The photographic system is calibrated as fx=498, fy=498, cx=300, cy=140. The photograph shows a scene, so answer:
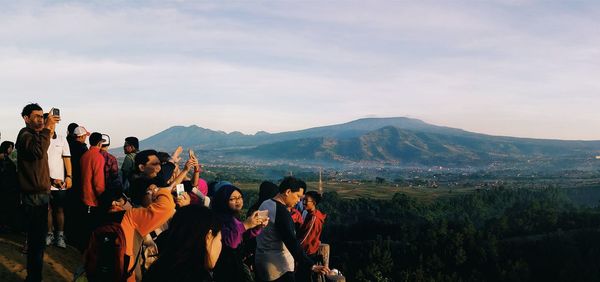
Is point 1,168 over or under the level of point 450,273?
over

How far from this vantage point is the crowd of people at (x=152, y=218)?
4.71 m

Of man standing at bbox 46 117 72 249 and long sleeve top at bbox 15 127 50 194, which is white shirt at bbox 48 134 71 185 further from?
long sleeve top at bbox 15 127 50 194

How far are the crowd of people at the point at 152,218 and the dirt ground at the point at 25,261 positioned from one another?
0.28 metres

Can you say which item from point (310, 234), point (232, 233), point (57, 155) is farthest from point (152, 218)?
point (57, 155)

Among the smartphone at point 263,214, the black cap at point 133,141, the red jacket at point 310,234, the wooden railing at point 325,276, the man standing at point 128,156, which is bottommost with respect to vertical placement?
the wooden railing at point 325,276

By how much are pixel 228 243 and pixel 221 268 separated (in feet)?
0.98

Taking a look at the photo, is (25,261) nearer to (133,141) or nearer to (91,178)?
(91,178)

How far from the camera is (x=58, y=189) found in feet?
27.0

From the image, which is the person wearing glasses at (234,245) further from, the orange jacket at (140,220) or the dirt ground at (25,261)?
the dirt ground at (25,261)

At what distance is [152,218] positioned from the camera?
193 inches

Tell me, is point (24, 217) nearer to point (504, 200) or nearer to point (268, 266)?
point (268, 266)

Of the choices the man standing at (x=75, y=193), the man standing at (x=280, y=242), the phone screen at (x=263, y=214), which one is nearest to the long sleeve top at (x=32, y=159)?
the man standing at (x=75, y=193)

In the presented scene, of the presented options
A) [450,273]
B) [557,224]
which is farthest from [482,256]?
[557,224]

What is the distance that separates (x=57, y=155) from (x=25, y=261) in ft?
6.17
